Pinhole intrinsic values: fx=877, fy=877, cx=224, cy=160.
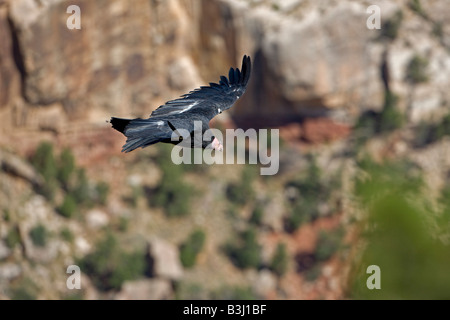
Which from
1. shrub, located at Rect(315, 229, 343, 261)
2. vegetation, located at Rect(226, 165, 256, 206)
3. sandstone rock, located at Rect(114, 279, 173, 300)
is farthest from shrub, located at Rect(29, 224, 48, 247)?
shrub, located at Rect(315, 229, 343, 261)

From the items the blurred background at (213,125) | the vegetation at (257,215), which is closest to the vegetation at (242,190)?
the blurred background at (213,125)

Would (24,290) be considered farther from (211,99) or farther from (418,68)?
(418,68)

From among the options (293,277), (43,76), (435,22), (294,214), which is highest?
(435,22)

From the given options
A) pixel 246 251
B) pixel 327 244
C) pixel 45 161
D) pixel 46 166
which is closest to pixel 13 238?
pixel 46 166

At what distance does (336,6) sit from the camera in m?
46.8

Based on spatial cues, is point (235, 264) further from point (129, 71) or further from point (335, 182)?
point (129, 71)

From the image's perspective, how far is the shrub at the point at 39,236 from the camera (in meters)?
40.9

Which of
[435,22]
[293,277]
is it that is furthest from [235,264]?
[435,22]

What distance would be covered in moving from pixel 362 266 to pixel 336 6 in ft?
132

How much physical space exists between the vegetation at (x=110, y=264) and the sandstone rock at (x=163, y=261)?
547 mm

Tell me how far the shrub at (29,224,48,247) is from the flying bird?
85.2 ft

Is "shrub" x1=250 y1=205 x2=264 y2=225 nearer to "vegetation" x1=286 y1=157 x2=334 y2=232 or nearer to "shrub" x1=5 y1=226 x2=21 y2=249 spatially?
"vegetation" x1=286 y1=157 x2=334 y2=232

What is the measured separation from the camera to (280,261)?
4366 cm

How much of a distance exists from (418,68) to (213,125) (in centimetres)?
1167
